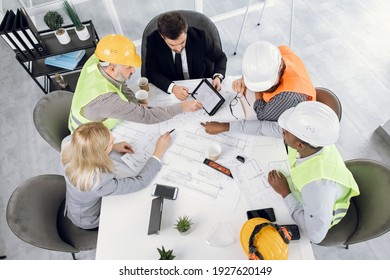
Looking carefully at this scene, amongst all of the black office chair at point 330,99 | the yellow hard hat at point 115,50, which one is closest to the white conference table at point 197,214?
the black office chair at point 330,99

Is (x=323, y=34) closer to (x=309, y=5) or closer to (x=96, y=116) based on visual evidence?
(x=309, y=5)

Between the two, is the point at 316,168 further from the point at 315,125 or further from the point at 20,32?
the point at 20,32

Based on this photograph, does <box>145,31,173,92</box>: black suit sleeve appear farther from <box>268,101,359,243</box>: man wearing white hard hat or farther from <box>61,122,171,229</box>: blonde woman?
<box>268,101,359,243</box>: man wearing white hard hat

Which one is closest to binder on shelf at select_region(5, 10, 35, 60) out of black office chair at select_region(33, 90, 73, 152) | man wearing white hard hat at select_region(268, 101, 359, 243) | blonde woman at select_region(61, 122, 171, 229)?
black office chair at select_region(33, 90, 73, 152)

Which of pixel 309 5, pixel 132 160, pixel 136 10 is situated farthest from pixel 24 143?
pixel 309 5

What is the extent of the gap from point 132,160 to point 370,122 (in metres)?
2.47

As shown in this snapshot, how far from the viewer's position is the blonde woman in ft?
4.74

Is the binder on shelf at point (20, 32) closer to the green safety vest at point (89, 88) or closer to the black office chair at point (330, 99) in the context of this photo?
the green safety vest at point (89, 88)

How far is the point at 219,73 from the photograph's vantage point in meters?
→ 2.23

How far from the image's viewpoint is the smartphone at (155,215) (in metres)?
1.51

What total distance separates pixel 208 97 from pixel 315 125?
2.68 feet

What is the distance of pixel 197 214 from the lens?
1580 millimetres

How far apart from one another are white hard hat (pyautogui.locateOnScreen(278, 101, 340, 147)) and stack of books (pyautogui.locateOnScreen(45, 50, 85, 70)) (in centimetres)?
230

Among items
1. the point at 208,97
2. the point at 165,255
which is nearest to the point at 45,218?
the point at 165,255
